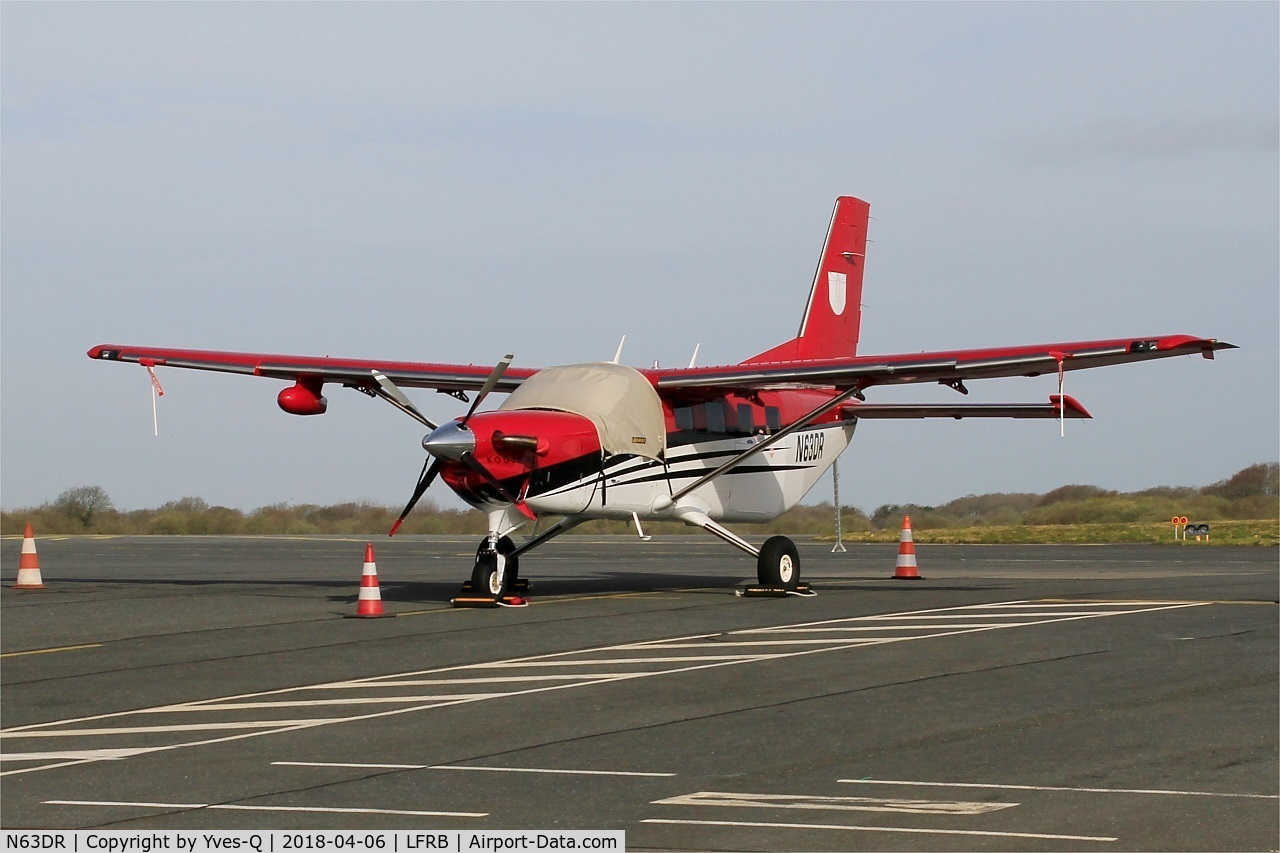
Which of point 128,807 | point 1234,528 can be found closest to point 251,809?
point 128,807

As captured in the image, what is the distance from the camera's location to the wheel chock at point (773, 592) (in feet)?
64.0

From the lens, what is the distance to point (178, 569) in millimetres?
27438

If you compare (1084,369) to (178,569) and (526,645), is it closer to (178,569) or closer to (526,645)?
(526,645)

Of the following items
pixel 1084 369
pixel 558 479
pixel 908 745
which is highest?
pixel 1084 369

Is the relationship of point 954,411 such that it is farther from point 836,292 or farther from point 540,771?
point 540,771

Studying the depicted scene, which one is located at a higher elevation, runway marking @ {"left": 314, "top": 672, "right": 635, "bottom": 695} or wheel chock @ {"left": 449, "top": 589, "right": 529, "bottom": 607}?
wheel chock @ {"left": 449, "top": 589, "right": 529, "bottom": 607}

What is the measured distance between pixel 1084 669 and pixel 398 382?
12395mm

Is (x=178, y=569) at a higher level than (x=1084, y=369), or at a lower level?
lower

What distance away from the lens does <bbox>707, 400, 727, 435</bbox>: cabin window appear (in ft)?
66.5

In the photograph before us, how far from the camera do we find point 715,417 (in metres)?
20.4

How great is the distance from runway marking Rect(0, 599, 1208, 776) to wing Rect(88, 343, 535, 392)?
7431 millimetres

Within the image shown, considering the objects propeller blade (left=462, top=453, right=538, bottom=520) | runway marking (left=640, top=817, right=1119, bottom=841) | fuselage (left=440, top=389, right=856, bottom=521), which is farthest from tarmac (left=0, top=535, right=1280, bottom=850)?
fuselage (left=440, top=389, right=856, bottom=521)

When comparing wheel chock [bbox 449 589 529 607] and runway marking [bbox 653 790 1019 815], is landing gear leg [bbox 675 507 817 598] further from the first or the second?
runway marking [bbox 653 790 1019 815]

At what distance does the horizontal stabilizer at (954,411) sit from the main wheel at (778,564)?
4.05 m
